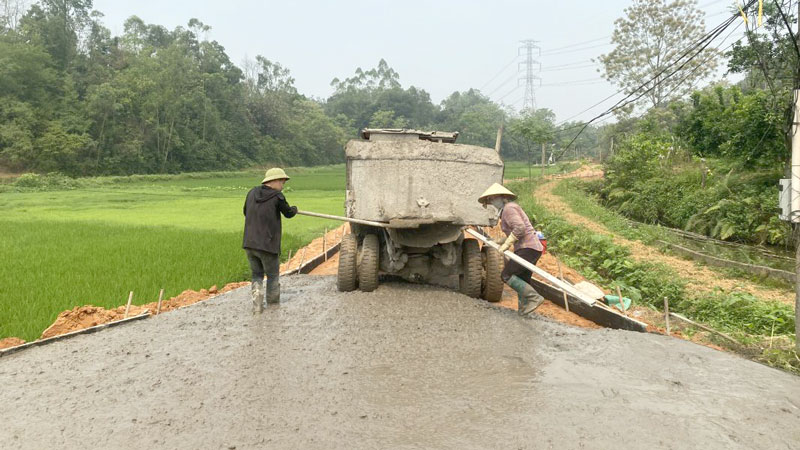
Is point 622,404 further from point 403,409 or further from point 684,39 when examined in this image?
point 684,39

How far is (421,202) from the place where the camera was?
20.5 ft

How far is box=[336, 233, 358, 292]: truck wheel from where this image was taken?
6762 mm

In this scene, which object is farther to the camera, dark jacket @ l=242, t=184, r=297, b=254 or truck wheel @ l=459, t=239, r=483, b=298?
truck wheel @ l=459, t=239, r=483, b=298

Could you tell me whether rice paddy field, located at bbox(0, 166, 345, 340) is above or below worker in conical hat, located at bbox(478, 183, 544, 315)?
below

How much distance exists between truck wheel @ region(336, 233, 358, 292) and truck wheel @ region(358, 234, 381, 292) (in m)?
0.15

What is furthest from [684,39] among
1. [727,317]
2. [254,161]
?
[254,161]

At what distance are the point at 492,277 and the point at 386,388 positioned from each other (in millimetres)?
3293

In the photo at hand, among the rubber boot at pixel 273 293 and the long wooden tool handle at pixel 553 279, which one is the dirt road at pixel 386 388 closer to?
the long wooden tool handle at pixel 553 279

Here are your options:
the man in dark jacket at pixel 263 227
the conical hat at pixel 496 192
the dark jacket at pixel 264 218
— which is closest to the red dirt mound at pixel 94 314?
the man in dark jacket at pixel 263 227

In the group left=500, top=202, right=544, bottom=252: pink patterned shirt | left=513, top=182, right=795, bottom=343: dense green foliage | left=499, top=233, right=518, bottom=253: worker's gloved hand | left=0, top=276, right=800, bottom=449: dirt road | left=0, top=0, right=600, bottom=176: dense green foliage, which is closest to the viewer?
left=0, top=276, right=800, bottom=449: dirt road

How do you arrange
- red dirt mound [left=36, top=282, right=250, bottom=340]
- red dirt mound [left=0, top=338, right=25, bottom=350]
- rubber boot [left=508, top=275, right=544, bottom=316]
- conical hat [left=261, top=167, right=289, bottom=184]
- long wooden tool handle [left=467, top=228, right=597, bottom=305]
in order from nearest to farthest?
red dirt mound [left=0, top=338, right=25, bottom=350], long wooden tool handle [left=467, top=228, right=597, bottom=305], red dirt mound [left=36, top=282, right=250, bottom=340], rubber boot [left=508, top=275, right=544, bottom=316], conical hat [left=261, top=167, right=289, bottom=184]

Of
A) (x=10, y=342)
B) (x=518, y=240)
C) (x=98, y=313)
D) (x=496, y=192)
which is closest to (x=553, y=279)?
(x=518, y=240)

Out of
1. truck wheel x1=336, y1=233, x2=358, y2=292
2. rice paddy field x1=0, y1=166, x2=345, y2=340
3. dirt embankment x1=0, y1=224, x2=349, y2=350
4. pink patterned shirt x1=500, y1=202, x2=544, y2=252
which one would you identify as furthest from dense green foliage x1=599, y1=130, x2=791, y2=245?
dirt embankment x1=0, y1=224, x2=349, y2=350

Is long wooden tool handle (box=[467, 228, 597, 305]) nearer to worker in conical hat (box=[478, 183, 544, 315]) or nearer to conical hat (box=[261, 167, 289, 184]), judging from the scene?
worker in conical hat (box=[478, 183, 544, 315])
